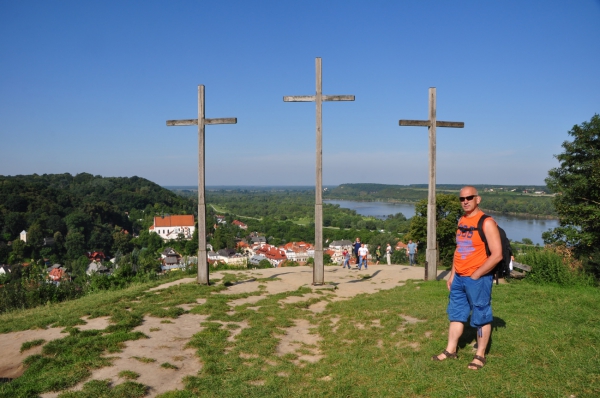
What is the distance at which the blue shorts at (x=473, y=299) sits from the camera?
4270mm

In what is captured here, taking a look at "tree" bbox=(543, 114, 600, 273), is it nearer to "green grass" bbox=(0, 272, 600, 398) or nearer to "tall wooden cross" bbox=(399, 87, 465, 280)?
"tall wooden cross" bbox=(399, 87, 465, 280)

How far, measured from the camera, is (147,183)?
10025 cm

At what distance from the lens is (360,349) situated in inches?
207

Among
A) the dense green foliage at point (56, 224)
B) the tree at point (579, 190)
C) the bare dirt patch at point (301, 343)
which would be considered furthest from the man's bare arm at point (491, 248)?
the dense green foliage at point (56, 224)

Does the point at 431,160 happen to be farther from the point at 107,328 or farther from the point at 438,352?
the point at 107,328

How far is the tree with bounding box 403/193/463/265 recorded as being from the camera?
18531 millimetres

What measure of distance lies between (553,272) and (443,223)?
9.63 metres

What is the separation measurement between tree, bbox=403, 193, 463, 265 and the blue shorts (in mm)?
14469

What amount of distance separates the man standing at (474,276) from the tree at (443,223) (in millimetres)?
14471

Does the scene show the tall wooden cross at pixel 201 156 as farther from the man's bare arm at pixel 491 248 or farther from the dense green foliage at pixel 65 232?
the man's bare arm at pixel 491 248

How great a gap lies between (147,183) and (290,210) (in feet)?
126

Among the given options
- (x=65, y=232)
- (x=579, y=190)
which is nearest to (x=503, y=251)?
(x=579, y=190)

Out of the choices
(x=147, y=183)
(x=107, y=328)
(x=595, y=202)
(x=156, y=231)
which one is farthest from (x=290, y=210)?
(x=107, y=328)

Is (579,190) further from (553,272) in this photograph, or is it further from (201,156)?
(201,156)
